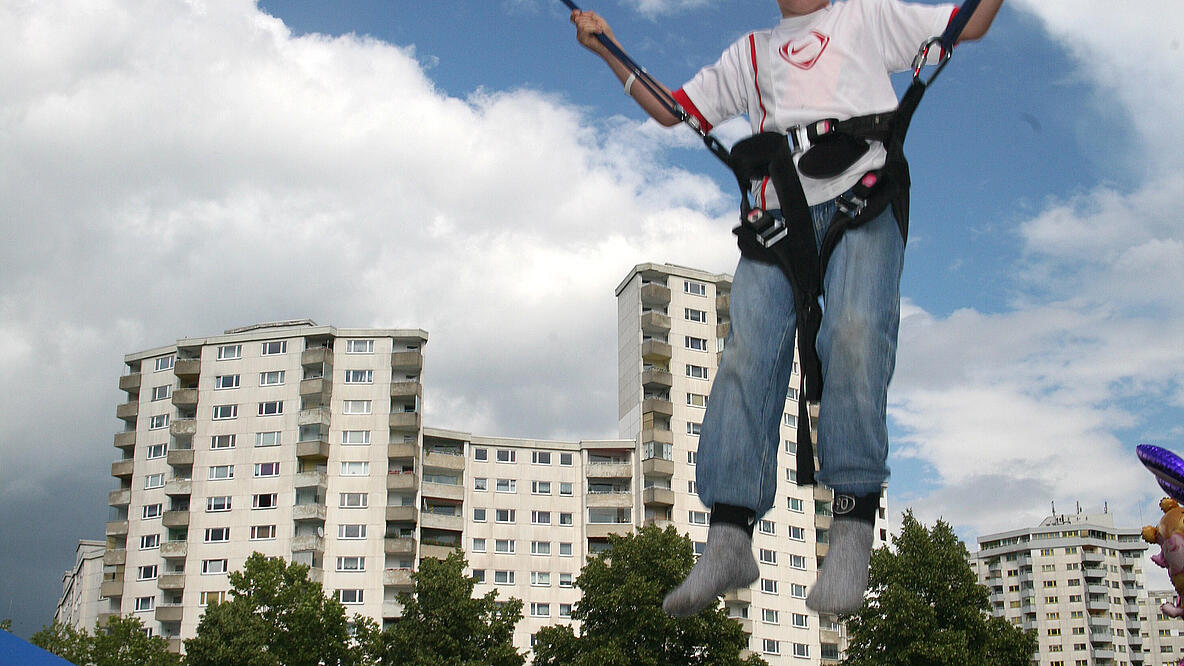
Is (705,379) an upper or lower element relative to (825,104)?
upper

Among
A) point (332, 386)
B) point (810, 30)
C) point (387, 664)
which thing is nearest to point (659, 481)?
point (332, 386)

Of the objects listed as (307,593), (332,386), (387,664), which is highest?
(332,386)

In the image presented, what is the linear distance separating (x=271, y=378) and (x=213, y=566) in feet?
37.1

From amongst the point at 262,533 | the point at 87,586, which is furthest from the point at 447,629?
the point at 87,586

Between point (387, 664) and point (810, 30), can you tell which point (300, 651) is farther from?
point (810, 30)

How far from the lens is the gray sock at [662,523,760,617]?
445 centimetres

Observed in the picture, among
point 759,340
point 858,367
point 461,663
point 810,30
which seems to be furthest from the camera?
point 461,663

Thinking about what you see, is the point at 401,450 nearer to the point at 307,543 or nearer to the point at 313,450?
the point at 313,450

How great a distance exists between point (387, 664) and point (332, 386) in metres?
30.2

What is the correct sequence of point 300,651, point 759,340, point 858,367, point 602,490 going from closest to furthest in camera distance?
point 858,367 < point 759,340 < point 300,651 < point 602,490

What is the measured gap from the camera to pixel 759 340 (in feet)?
15.2

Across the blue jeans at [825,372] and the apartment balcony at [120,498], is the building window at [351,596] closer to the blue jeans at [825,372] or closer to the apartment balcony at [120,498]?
the apartment balcony at [120,498]

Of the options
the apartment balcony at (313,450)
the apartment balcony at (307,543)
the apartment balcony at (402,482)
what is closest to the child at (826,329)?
the apartment balcony at (402,482)

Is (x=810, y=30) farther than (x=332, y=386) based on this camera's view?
No
